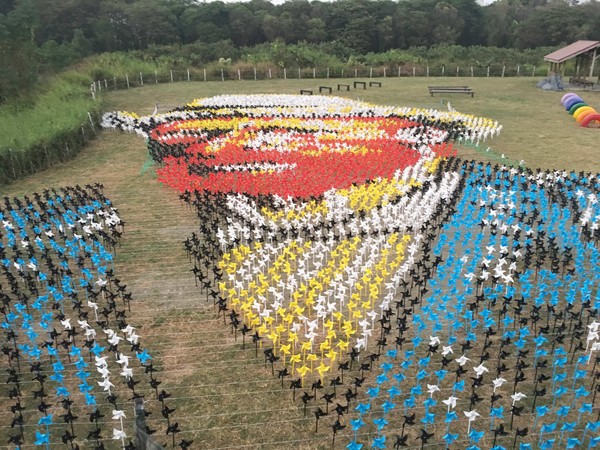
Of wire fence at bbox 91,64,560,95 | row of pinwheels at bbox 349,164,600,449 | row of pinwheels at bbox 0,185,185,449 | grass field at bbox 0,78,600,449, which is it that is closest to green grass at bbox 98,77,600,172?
grass field at bbox 0,78,600,449

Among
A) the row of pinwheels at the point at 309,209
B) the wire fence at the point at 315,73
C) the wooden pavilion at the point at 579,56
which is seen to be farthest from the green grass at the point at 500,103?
the row of pinwheels at the point at 309,209

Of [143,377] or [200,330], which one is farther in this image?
[200,330]

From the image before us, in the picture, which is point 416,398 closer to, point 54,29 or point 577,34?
point 577,34

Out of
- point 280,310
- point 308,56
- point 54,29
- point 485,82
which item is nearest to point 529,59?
point 485,82

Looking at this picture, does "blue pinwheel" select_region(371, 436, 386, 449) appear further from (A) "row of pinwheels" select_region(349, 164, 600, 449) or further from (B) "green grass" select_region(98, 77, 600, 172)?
(B) "green grass" select_region(98, 77, 600, 172)

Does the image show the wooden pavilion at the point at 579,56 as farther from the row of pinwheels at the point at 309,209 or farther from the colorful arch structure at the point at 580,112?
the row of pinwheels at the point at 309,209

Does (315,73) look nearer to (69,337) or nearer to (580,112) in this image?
(580,112)
